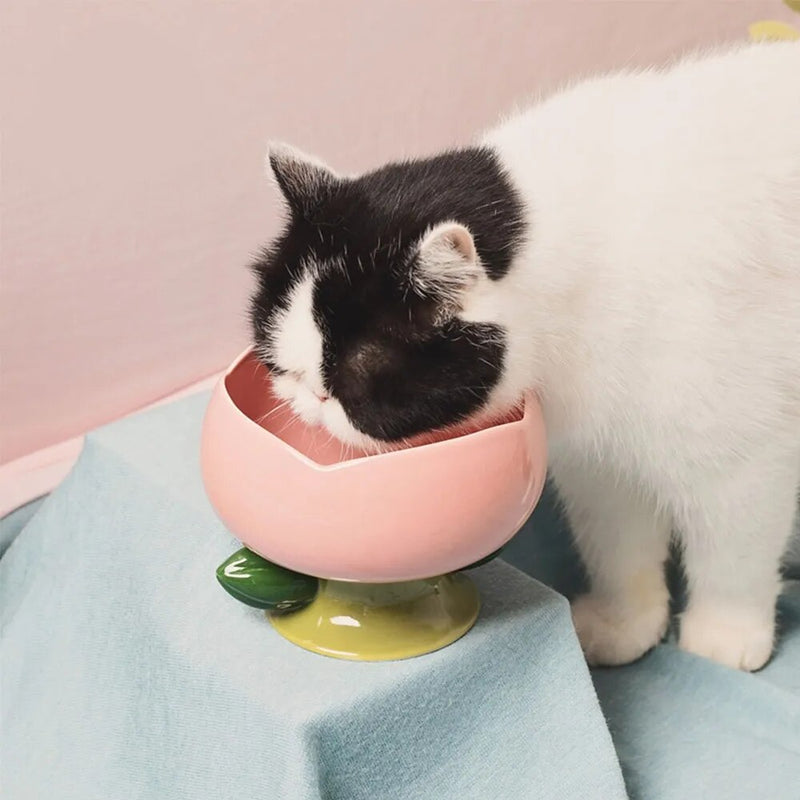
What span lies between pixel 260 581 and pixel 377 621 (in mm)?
96

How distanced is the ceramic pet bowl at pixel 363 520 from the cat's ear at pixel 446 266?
0.32 feet

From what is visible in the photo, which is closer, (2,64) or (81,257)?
(2,64)

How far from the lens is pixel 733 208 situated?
766 millimetres

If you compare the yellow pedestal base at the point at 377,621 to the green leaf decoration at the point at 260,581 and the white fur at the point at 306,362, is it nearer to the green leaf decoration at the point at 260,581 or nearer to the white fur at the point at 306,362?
the green leaf decoration at the point at 260,581

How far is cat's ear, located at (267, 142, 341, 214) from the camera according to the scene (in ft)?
2.36

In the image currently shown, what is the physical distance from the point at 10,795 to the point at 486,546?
1.63 ft

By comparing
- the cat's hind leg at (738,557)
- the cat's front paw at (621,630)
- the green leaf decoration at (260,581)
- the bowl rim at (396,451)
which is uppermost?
the bowl rim at (396,451)

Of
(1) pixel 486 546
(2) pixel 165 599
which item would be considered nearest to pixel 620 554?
(1) pixel 486 546

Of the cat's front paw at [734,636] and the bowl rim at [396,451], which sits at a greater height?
the bowl rim at [396,451]

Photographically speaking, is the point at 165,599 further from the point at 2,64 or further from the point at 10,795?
the point at 2,64

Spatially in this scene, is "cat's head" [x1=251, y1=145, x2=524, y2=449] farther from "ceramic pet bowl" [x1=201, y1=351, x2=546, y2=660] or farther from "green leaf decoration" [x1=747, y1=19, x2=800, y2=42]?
"green leaf decoration" [x1=747, y1=19, x2=800, y2=42]

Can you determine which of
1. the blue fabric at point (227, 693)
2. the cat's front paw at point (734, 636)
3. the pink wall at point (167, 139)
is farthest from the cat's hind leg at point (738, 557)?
the pink wall at point (167, 139)

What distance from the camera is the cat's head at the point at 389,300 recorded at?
0.66m

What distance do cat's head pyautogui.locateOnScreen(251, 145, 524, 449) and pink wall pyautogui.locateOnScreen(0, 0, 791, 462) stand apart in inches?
17.7
